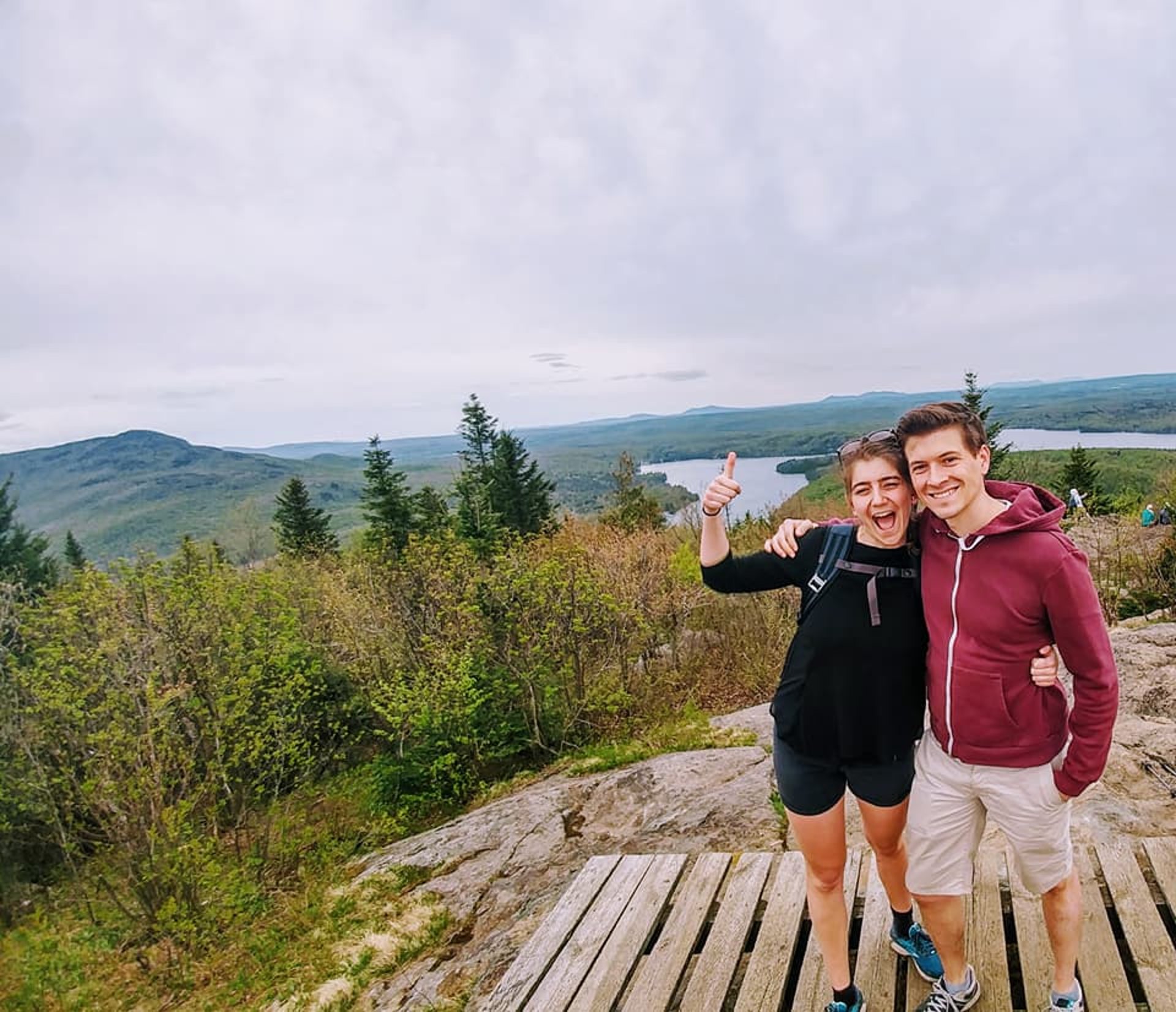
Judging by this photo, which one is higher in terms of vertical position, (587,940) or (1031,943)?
(1031,943)

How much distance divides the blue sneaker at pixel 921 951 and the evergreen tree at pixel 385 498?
1985 cm

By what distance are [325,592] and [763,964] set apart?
36.3ft

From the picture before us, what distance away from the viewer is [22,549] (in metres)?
27.0

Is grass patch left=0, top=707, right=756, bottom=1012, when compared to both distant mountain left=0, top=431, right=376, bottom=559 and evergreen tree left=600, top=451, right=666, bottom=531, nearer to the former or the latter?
evergreen tree left=600, top=451, right=666, bottom=531

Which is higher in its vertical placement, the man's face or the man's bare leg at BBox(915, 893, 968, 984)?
the man's face

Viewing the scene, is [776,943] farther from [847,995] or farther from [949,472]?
[949,472]

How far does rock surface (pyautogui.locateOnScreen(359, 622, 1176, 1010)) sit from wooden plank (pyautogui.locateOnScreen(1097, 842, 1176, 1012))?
2.70 ft

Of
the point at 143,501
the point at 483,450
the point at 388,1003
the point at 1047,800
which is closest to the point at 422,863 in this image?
the point at 388,1003

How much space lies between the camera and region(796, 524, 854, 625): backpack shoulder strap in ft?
7.04

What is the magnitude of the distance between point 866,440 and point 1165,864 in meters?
2.52

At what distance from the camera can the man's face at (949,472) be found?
1925mm

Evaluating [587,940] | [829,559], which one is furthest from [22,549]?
[829,559]

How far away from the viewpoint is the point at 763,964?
104 inches

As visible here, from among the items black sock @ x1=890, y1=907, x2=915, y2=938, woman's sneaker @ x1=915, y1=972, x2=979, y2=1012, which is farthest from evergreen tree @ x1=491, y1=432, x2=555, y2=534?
woman's sneaker @ x1=915, y1=972, x2=979, y2=1012
